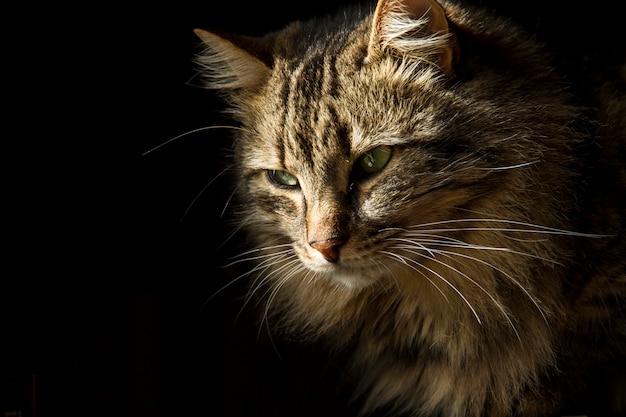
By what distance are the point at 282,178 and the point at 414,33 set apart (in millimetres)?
390

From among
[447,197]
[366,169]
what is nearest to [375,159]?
[366,169]

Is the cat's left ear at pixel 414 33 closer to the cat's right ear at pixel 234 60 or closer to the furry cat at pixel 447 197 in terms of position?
the furry cat at pixel 447 197

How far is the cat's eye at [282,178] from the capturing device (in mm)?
1412

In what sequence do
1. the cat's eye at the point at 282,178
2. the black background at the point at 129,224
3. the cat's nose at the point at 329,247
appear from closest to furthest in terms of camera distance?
the cat's nose at the point at 329,247
the cat's eye at the point at 282,178
the black background at the point at 129,224

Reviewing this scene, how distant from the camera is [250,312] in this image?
6.08ft

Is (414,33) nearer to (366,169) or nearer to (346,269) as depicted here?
(366,169)

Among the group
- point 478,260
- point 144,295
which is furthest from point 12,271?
point 478,260

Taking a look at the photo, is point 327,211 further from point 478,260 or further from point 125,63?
point 125,63

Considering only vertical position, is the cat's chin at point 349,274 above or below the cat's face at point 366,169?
below

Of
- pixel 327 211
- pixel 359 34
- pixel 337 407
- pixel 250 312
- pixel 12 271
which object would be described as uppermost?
pixel 359 34

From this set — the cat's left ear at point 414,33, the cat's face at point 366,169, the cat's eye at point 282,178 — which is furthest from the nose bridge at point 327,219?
the cat's left ear at point 414,33

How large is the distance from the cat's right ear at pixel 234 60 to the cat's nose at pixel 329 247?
1.43 feet

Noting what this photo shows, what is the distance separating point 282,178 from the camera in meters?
1.43

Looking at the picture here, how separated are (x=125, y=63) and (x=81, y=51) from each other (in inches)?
4.7
